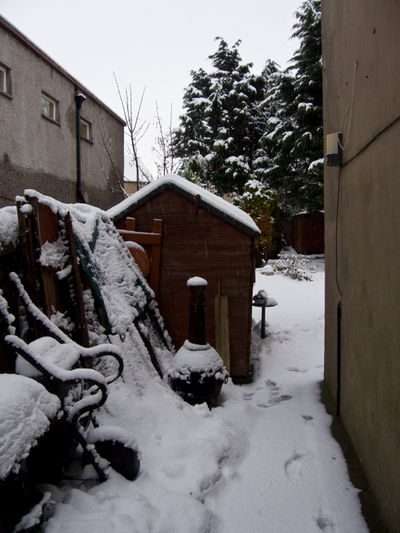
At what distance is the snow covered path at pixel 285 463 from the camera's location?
2346 mm

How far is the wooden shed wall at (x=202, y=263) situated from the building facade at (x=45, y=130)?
17.3ft

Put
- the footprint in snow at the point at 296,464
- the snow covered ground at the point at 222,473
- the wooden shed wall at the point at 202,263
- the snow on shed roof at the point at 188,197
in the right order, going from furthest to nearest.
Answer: the wooden shed wall at the point at 202,263 < the snow on shed roof at the point at 188,197 < the footprint in snow at the point at 296,464 < the snow covered ground at the point at 222,473

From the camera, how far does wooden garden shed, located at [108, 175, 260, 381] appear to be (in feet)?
16.6

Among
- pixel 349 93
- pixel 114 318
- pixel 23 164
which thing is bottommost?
pixel 114 318

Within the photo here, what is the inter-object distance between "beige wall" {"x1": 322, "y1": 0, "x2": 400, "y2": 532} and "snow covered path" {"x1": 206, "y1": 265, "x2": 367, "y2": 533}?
0.83 feet

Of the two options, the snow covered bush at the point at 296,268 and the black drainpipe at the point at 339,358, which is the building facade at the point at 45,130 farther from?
the black drainpipe at the point at 339,358

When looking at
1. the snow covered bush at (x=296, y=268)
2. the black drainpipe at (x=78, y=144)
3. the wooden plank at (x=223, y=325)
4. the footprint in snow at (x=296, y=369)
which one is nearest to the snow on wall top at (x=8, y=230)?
the wooden plank at (x=223, y=325)

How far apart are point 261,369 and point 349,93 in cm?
370

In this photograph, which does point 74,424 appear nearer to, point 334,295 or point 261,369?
point 334,295

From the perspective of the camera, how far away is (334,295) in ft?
14.0

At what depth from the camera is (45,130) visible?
401 inches

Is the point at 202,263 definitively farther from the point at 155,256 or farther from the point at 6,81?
the point at 6,81

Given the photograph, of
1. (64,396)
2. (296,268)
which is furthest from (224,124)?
(64,396)

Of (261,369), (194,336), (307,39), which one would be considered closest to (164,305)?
(194,336)
